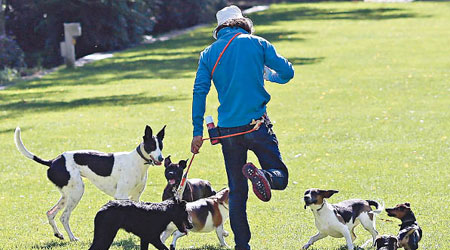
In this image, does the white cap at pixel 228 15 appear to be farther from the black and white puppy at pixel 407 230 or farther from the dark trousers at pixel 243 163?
the black and white puppy at pixel 407 230

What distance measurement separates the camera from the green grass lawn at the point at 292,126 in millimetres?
9445

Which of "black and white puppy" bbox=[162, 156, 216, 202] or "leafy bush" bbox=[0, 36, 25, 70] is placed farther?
"leafy bush" bbox=[0, 36, 25, 70]

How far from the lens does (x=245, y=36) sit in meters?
7.15

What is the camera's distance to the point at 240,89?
23.5 feet

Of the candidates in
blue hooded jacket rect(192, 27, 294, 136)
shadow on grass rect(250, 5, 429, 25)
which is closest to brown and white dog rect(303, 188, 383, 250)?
blue hooded jacket rect(192, 27, 294, 136)

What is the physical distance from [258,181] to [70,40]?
2011cm

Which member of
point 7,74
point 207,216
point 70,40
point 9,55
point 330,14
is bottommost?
point 330,14

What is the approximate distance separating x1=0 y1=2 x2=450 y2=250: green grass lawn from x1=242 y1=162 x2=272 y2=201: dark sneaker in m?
1.34

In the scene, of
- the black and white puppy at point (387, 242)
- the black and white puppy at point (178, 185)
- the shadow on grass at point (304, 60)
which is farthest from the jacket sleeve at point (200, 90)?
the shadow on grass at point (304, 60)

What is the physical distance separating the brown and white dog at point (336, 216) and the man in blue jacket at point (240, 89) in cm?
56

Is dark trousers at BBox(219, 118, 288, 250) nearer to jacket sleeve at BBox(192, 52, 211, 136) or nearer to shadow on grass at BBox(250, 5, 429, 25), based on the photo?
jacket sleeve at BBox(192, 52, 211, 136)

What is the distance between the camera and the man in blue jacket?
7133 millimetres

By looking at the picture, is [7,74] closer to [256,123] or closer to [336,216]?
[336,216]

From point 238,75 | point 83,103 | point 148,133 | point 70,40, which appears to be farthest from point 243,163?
point 70,40
